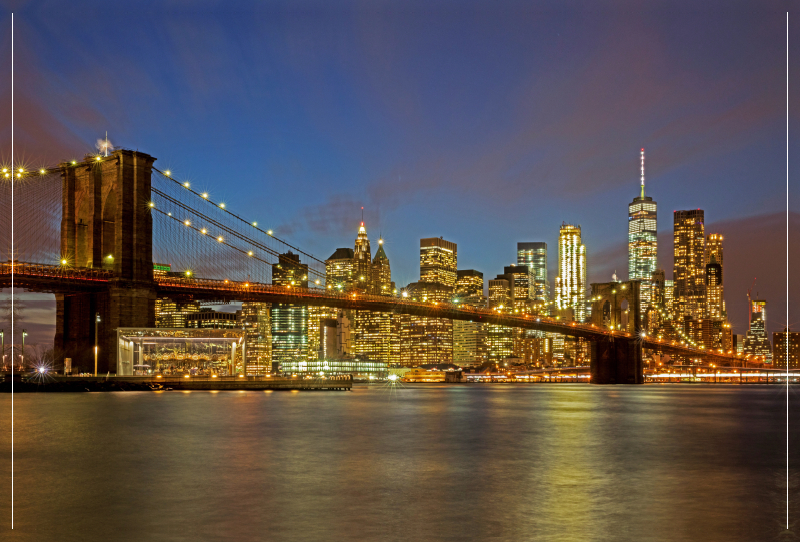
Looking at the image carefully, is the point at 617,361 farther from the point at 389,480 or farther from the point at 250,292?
the point at 389,480

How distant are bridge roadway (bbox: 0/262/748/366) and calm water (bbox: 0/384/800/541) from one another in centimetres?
2843

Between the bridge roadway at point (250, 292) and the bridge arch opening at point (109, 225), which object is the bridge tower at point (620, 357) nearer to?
the bridge roadway at point (250, 292)

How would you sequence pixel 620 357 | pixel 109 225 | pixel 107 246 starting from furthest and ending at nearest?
pixel 620 357 → pixel 109 225 → pixel 107 246

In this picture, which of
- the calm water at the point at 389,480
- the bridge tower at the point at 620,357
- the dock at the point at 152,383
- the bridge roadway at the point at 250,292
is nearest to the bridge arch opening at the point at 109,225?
the bridge roadway at the point at 250,292

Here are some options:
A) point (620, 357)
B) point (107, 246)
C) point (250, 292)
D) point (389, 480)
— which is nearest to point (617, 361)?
point (620, 357)

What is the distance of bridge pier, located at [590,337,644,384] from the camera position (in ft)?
358

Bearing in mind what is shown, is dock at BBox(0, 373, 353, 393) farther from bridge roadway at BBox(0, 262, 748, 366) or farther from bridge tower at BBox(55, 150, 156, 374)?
bridge roadway at BBox(0, 262, 748, 366)

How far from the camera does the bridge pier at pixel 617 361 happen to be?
4299 inches

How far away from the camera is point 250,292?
6919 centimetres

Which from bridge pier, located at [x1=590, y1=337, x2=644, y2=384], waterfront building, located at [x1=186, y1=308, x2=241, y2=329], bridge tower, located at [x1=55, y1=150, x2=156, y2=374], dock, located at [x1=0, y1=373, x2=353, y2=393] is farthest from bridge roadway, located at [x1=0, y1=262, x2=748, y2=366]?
waterfront building, located at [x1=186, y1=308, x2=241, y2=329]

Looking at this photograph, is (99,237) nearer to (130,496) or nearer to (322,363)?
(130,496)

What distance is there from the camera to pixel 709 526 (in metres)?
12.3

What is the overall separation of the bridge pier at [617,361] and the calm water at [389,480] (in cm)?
7803

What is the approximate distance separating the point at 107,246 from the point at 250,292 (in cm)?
1166
